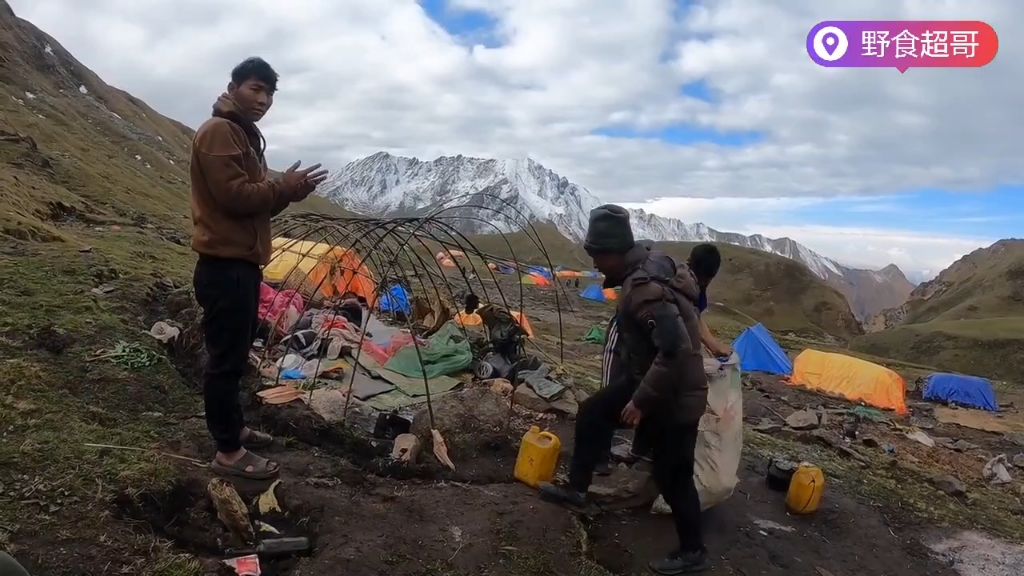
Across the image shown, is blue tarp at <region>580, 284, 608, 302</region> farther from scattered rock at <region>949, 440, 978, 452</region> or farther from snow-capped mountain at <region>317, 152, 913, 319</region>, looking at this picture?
snow-capped mountain at <region>317, 152, 913, 319</region>

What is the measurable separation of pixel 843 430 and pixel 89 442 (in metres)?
9.49

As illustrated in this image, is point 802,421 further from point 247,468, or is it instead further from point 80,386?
point 80,386

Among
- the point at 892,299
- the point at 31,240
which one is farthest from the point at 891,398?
the point at 892,299

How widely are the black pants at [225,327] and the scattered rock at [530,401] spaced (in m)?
2.91

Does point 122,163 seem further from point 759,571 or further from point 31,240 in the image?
point 759,571

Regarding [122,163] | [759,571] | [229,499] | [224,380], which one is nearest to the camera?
[229,499]

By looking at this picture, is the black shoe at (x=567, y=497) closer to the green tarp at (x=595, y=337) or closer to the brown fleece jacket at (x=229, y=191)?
the brown fleece jacket at (x=229, y=191)

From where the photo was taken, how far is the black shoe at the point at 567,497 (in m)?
3.95

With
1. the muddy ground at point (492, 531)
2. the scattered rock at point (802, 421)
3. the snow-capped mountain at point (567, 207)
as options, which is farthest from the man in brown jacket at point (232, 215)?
the snow-capped mountain at point (567, 207)

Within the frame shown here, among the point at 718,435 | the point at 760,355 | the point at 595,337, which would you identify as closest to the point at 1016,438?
the point at 760,355

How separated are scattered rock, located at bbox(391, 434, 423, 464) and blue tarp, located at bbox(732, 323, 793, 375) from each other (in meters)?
15.2

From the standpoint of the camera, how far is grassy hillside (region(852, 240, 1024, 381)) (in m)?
24.8

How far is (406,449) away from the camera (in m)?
4.23

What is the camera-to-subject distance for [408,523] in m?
3.43
